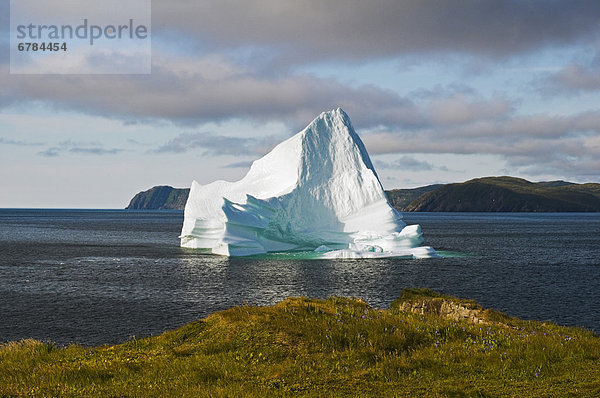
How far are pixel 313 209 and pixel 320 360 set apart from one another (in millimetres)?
46233

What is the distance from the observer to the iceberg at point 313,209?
51.6 m

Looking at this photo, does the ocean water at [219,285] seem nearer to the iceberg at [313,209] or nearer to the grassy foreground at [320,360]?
the iceberg at [313,209]

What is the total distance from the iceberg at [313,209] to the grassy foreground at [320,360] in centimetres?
3703

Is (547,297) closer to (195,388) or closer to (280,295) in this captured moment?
(280,295)

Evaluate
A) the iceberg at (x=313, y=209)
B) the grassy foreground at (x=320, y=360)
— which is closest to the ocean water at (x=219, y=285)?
the iceberg at (x=313, y=209)

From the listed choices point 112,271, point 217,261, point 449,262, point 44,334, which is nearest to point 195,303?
point 44,334

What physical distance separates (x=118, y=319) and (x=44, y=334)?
3.80 m

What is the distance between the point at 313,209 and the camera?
5581cm

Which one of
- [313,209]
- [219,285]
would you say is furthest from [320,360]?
[313,209]

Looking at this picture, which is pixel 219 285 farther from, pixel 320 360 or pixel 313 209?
pixel 320 360

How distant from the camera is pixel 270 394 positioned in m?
7.97

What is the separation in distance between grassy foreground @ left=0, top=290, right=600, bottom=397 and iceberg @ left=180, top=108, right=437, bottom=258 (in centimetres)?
3703

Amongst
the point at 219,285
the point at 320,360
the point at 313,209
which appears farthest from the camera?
the point at 313,209

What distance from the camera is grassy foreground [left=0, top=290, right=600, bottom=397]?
8305 mm
